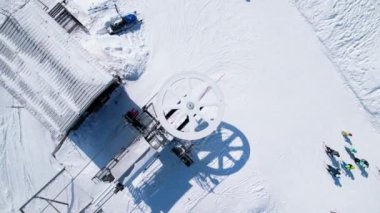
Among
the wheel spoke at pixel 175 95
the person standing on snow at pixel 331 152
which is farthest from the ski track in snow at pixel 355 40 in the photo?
the wheel spoke at pixel 175 95

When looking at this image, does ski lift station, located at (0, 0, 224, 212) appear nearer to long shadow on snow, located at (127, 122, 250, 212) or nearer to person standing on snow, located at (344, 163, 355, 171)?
long shadow on snow, located at (127, 122, 250, 212)

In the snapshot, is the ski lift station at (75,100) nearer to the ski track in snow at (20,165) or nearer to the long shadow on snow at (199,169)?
the long shadow on snow at (199,169)

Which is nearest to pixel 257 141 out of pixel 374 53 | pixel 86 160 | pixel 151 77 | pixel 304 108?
pixel 304 108

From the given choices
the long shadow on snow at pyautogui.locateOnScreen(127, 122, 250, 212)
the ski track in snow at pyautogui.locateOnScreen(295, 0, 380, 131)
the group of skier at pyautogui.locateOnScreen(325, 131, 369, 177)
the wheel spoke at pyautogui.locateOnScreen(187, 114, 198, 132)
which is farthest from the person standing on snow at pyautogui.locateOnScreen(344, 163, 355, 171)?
the wheel spoke at pyautogui.locateOnScreen(187, 114, 198, 132)

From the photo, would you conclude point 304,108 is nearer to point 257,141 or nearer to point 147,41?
point 257,141

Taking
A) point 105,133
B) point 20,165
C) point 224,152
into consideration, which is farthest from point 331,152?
point 20,165

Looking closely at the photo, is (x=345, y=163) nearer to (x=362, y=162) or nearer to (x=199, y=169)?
(x=362, y=162)
